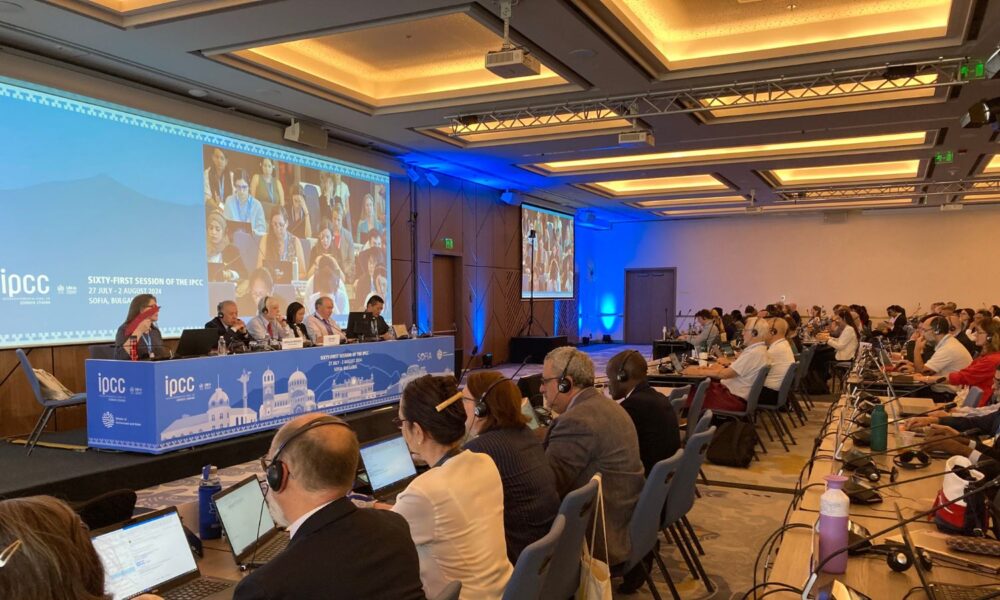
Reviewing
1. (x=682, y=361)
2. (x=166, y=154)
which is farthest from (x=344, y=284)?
(x=682, y=361)

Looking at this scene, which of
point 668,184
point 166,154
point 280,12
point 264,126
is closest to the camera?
point 280,12

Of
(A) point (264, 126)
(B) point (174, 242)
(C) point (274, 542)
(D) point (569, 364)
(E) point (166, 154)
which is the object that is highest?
(A) point (264, 126)

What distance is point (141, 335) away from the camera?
18.1 feet

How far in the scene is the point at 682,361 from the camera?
7.67 meters

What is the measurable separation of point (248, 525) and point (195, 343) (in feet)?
13.3

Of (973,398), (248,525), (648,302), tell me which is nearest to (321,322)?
(248,525)

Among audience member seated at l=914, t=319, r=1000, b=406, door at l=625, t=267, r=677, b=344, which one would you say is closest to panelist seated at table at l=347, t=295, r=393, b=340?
audience member seated at l=914, t=319, r=1000, b=406

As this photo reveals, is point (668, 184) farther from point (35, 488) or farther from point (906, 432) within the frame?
point (35, 488)

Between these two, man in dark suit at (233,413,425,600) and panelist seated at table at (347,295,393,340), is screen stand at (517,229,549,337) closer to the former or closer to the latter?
panelist seated at table at (347,295,393,340)

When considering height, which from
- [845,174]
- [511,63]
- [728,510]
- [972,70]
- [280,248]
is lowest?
[728,510]

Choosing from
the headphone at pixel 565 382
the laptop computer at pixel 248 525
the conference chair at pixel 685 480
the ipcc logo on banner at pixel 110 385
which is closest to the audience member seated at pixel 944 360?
the conference chair at pixel 685 480

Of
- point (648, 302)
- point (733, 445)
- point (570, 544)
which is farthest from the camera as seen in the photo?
point (648, 302)

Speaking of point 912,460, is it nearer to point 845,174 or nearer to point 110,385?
point 110,385

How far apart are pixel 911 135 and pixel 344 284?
8392 mm
